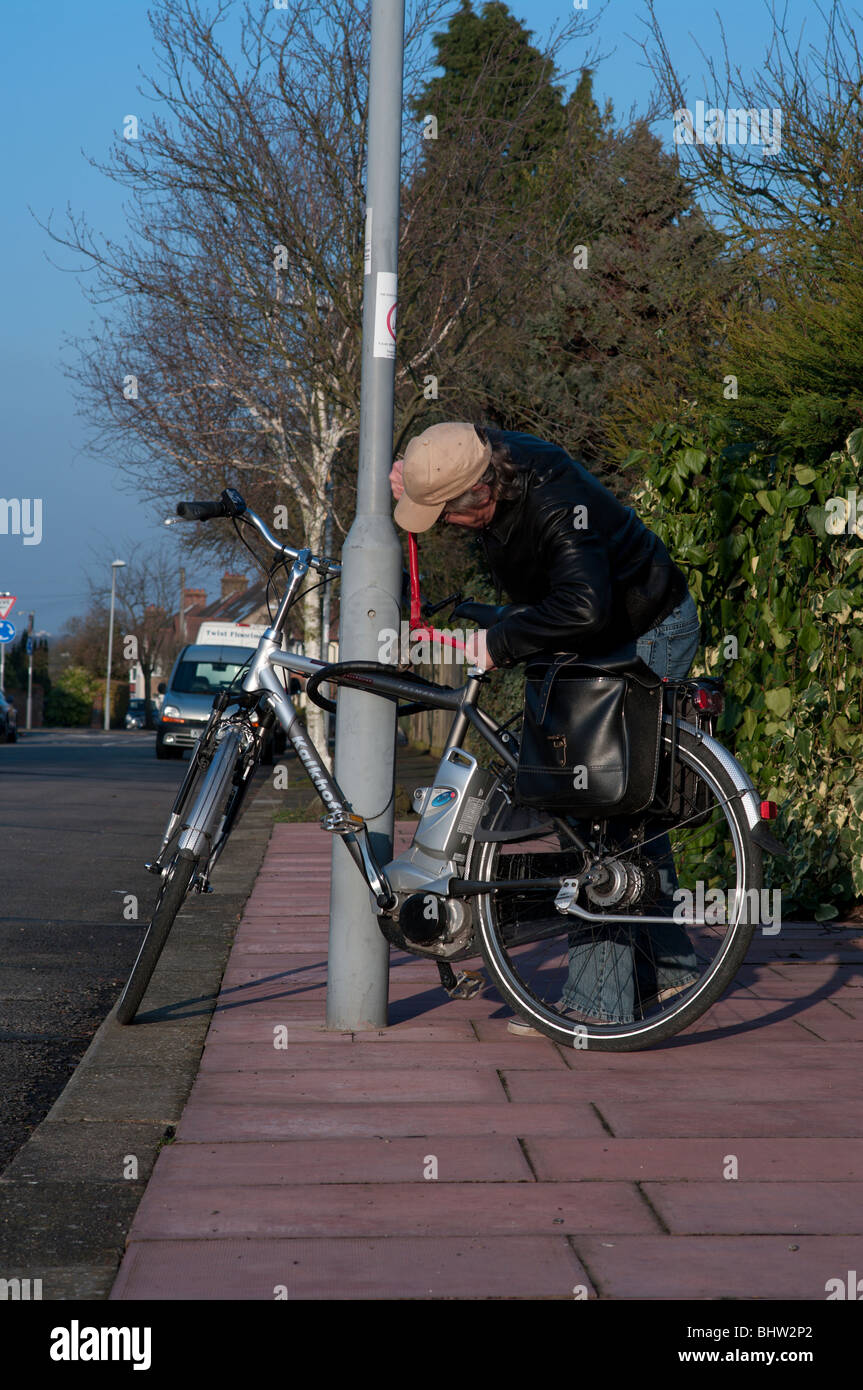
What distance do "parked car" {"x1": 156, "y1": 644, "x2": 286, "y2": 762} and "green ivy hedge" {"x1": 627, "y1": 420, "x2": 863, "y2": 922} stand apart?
726 inches

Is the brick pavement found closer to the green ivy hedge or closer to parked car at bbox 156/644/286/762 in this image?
the green ivy hedge

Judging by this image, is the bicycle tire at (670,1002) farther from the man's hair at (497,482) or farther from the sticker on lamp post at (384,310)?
the sticker on lamp post at (384,310)

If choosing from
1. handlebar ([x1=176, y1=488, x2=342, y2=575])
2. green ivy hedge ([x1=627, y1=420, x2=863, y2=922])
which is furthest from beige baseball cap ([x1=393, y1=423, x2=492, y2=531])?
green ivy hedge ([x1=627, y1=420, x2=863, y2=922])

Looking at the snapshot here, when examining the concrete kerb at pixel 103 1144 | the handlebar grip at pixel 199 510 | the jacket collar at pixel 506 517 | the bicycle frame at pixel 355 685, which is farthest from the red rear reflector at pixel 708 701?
the concrete kerb at pixel 103 1144

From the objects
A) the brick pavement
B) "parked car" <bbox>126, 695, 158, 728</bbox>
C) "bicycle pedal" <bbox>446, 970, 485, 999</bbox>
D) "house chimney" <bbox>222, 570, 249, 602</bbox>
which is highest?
"house chimney" <bbox>222, 570, 249, 602</bbox>

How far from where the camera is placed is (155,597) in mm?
80938

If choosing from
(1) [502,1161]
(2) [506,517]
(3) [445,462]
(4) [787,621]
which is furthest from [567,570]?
(4) [787,621]

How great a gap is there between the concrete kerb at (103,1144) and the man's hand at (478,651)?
1354 mm

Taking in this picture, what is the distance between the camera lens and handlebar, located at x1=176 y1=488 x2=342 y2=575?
4.49 metres

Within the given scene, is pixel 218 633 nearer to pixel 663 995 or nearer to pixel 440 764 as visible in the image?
pixel 440 764

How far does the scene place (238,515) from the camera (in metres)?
4.60

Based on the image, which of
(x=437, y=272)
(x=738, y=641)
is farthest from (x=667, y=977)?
(x=437, y=272)
